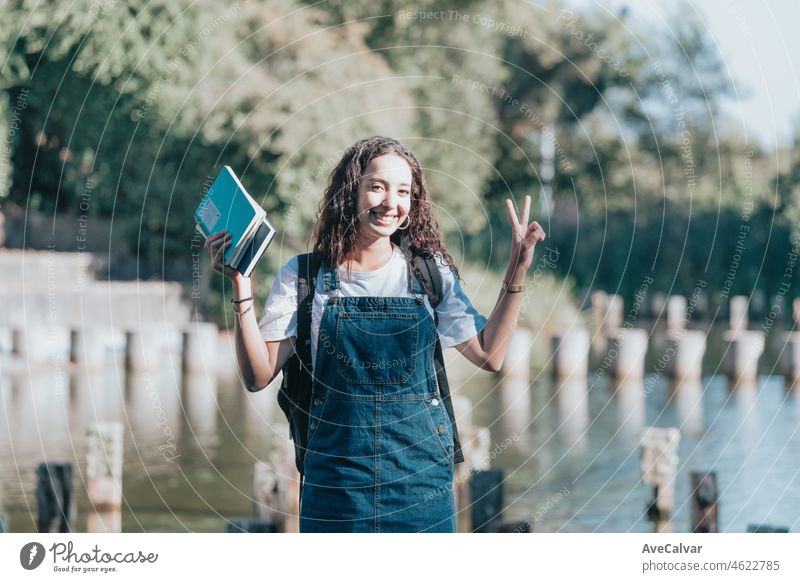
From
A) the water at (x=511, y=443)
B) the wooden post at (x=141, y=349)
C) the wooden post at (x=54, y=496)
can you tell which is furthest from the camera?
the wooden post at (x=141, y=349)

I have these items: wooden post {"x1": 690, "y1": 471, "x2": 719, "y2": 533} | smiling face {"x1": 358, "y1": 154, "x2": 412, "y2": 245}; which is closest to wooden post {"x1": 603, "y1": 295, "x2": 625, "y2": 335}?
wooden post {"x1": 690, "y1": 471, "x2": 719, "y2": 533}

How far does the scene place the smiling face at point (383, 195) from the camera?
4.04 meters

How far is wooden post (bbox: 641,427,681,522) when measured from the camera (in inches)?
387

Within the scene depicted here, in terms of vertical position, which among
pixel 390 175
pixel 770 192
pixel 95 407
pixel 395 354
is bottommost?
pixel 95 407

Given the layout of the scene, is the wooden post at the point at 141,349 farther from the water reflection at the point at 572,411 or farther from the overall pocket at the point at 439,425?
the overall pocket at the point at 439,425

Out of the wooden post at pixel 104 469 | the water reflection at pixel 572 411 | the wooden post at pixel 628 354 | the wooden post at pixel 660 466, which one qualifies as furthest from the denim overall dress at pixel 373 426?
the wooden post at pixel 628 354

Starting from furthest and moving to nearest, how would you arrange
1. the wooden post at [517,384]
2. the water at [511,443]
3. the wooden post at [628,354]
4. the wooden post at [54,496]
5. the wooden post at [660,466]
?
the wooden post at [628,354], the wooden post at [517,384], the water at [511,443], the wooden post at [660,466], the wooden post at [54,496]

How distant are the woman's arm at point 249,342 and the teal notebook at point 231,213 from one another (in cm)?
4

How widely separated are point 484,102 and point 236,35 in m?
10.5

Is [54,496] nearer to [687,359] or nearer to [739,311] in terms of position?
[687,359]
